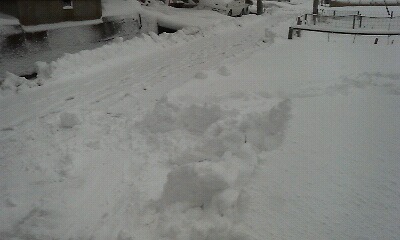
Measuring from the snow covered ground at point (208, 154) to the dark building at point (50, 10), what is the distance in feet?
7.10

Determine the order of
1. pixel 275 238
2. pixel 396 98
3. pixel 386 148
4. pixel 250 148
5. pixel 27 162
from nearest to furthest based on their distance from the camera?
pixel 275 238 → pixel 386 148 → pixel 250 148 → pixel 27 162 → pixel 396 98

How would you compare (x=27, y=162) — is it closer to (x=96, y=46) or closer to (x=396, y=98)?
(x=396, y=98)

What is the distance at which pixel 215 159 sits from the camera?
14.0 ft

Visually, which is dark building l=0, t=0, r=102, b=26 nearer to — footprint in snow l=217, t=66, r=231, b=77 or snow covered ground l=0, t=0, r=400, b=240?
snow covered ground l=0, t=0, r=400, b=240

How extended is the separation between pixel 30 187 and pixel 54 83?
14.3 ft

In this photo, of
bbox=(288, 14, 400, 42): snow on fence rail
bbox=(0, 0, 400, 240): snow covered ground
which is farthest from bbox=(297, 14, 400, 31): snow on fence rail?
bbox=(0, 0, 400, 240): snow covered ground

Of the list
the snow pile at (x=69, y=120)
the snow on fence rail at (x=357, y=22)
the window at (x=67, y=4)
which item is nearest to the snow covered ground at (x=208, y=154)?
the snow pile at (x=69, y=120)

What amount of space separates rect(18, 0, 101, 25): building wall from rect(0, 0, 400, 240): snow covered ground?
214cm

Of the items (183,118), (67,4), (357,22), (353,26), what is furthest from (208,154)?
(357,22)

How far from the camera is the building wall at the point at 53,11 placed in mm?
9172

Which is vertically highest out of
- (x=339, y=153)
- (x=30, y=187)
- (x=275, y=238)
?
A: (x=339, y=153)

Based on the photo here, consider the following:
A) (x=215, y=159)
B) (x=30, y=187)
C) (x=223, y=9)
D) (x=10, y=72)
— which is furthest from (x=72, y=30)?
(x=223, y=9)

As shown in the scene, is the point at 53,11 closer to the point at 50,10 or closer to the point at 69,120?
the point at 50,10

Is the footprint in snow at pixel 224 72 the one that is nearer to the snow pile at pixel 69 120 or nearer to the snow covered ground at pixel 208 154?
the snow covered ground at pixel 208 154
